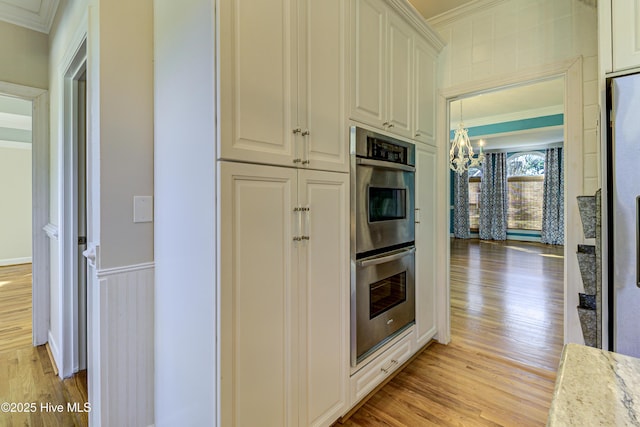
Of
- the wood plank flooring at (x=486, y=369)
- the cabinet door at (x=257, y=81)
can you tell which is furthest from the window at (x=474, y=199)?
the cabinet door at (x=257, y=81)

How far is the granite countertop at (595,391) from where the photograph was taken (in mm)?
485

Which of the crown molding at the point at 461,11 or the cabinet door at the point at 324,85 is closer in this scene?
the cabinet door at the point at 324,85

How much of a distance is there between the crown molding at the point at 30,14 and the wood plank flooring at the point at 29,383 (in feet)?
8.78

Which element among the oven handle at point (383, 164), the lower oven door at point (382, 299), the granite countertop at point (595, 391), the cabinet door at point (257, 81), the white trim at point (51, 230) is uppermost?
the cabinet door at point (257, 81)

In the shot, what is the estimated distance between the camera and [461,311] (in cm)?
345

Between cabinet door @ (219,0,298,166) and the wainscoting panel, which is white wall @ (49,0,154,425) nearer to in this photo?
the wainscoting panel

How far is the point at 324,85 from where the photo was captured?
58.7 inches

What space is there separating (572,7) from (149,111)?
282 cm

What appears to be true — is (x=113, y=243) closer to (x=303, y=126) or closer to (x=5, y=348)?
(x=303, y=126)

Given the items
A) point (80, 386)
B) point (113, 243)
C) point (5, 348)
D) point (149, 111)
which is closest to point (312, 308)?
point (113, 243)

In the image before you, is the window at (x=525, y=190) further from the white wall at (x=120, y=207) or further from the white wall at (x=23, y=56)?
the white wall at (x=23, y=56)

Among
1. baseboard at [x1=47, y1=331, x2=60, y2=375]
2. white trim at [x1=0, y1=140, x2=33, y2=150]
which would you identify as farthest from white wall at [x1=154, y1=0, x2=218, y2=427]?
white trim at [x1=0, y1=140, x2=33, y2=150]

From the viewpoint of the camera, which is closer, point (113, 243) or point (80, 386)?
point (113, 243)

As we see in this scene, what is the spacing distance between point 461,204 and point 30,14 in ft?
32.5
